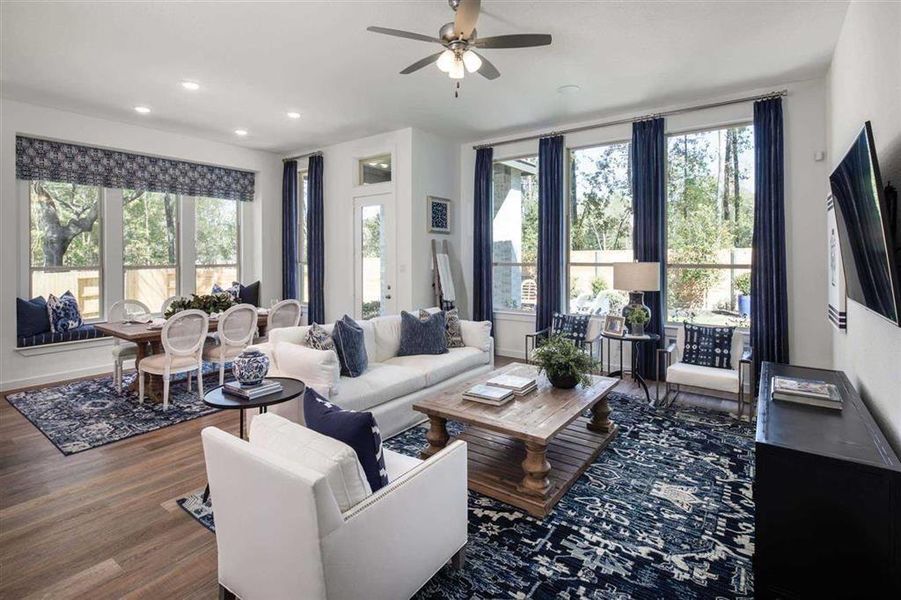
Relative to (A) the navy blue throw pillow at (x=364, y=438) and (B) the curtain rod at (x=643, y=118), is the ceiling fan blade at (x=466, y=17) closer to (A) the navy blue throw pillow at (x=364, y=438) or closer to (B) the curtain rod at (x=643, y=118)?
(A) the navy blue throw pillow at (x=364, y=438)

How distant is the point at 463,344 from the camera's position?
482 cm

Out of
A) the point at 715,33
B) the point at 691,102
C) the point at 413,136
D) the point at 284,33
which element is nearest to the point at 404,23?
the point at 284,33

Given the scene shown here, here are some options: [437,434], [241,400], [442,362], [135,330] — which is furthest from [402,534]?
[135,330]

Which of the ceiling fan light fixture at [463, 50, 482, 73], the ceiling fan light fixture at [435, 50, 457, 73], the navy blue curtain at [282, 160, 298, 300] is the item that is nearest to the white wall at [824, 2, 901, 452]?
the ceiling fan light fixture at [463, 50, 482, 73]

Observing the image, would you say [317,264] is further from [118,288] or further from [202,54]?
[202,54]

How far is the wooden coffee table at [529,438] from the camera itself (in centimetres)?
264

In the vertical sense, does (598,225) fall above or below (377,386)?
above

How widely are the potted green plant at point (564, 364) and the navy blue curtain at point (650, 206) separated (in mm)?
2187

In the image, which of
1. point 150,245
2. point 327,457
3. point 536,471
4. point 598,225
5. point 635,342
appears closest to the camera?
point 327,457

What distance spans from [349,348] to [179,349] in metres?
1.88

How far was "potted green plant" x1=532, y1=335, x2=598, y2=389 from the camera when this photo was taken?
3.35 m

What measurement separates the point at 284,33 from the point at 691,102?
4.11m

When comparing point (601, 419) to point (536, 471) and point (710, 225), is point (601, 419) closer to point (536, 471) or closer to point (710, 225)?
point (536, 471)

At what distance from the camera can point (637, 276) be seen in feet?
15.2
